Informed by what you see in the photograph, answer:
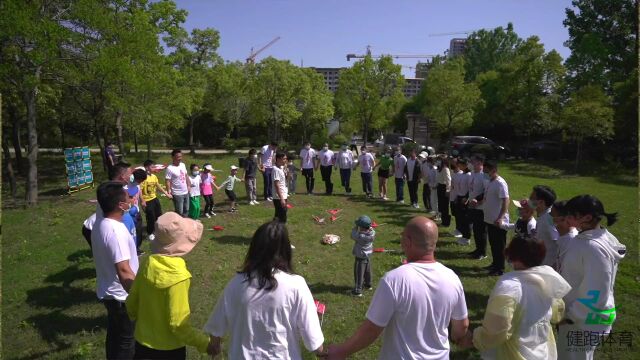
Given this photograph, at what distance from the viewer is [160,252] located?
2697 millimetres

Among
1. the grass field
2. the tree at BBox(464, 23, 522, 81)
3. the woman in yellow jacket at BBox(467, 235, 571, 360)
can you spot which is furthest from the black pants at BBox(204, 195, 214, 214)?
the tree at BBox(464, 23, 522, 81)

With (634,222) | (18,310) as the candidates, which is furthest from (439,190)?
(18,310)

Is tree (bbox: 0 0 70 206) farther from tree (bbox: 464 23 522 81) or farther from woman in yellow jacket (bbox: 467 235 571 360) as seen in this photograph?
tree (bbox: 464 23 522 81)

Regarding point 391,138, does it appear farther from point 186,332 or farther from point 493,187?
point 186,332

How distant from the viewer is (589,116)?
21688 mm

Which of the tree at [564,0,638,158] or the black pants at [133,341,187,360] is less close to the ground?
the tree at [564,0,638,158]

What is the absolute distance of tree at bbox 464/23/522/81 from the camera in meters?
50.7

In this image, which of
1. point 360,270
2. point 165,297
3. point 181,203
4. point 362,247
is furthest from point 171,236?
point 181,203

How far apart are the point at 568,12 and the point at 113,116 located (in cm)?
3366

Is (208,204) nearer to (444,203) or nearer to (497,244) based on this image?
(444,203)

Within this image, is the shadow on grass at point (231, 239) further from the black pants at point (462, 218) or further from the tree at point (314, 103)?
the tree at point (314, 103)

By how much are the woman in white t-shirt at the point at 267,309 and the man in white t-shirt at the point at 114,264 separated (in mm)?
1467

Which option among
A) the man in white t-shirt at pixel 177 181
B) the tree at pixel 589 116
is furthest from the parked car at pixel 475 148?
the man in white t-shirt at pixel 177 181

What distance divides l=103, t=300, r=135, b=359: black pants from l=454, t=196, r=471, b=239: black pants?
7.22m
